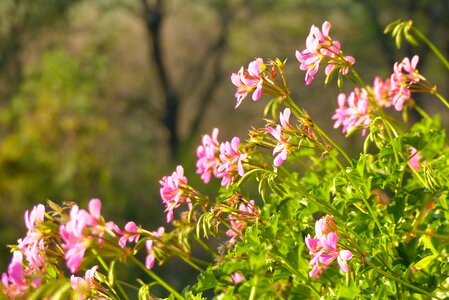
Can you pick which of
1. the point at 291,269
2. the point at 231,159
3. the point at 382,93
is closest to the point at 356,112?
the point at 382,93

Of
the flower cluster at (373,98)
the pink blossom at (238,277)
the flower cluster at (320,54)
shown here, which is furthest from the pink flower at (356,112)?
the pink blossom at (238,277)

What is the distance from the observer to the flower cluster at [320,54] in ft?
4.25

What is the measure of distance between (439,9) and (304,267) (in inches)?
461

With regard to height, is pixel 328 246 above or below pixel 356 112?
below

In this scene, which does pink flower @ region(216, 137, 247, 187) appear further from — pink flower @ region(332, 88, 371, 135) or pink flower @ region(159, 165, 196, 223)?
pink flower @ region(332, 88, 371, 135)

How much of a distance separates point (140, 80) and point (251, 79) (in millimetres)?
12804

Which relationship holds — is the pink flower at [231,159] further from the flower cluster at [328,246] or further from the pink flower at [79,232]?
the pink flower at [79,232]

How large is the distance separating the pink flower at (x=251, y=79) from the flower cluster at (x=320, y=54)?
0.25 feet

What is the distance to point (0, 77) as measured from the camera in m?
12.4

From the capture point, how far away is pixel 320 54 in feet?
4.25

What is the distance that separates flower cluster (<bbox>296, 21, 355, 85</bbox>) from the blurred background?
7.68 meters

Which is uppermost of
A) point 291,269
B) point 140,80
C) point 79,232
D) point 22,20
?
point 22,20

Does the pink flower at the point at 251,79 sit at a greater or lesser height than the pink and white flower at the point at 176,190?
greater

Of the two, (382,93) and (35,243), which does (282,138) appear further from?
(382,93)
